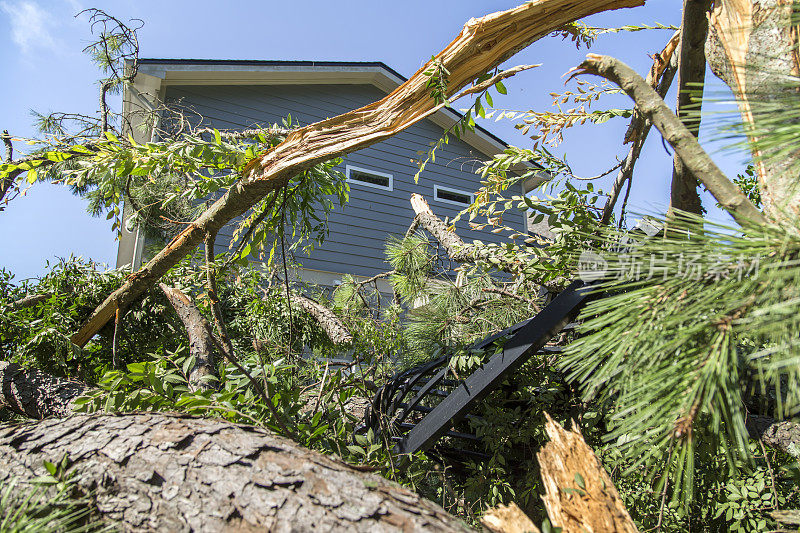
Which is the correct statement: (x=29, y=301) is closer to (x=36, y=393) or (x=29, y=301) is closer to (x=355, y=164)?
(x=36, y=393)

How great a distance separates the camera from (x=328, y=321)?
3789mm

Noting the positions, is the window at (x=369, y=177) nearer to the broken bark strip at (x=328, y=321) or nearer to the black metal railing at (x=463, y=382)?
the broken bark strip at (x=328, y=321)

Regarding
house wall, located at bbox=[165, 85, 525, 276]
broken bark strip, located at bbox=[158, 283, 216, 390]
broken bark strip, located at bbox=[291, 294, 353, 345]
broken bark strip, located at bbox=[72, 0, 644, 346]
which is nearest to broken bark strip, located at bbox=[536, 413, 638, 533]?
broken bark strip, located at bbox=[72, 0, 644, 346]

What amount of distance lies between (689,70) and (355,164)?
7.12 meters

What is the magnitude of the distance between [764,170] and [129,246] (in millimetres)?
7059

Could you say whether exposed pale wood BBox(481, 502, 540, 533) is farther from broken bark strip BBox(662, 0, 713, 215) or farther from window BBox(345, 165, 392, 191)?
window BBox(345, 165, 392, 191)

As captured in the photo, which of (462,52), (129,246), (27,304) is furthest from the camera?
(129,246)

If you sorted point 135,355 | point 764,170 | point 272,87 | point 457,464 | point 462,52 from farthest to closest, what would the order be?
point 272,87, point 135,355, point 457,464, point 462,52, point 764,170

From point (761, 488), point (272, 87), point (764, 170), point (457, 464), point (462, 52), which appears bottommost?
point (457, 464)

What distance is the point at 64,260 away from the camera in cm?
334

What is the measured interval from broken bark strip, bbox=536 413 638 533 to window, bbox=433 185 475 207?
777 centimetres

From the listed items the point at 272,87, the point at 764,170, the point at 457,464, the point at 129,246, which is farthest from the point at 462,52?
the point at 272,87

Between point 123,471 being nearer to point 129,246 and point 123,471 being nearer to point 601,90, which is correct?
point 601,90

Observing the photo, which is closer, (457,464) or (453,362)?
(453,362)
